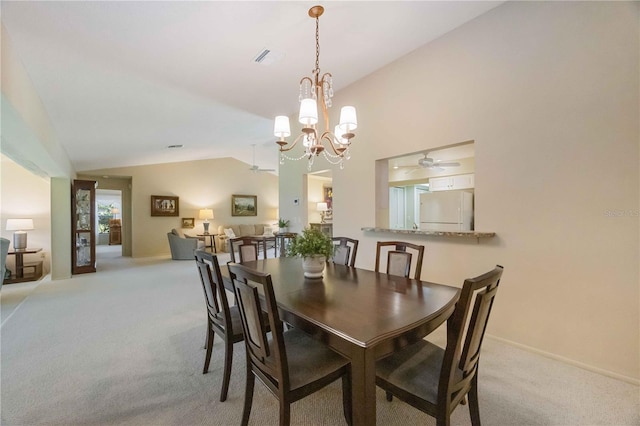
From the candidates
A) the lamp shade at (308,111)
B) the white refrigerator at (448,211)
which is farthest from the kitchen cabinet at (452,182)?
the lamp shade at (308,111)

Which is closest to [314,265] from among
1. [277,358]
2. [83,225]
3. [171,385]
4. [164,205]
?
[277,358]

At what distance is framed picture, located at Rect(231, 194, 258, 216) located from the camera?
9.96 metres

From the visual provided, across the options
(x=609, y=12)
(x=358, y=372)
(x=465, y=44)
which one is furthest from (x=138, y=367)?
(x=609, y=12)

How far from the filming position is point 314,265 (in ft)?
6.82

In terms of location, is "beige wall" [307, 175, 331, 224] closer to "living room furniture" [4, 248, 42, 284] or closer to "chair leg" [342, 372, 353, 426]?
"living room furniture" [4, 248, 42, 284]

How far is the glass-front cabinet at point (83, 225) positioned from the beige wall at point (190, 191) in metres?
2.19

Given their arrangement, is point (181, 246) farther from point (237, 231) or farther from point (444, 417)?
point (444, 417)

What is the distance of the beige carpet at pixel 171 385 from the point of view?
1694 millimetres

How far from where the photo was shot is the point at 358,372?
3.74ft

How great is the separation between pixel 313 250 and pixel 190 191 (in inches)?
323

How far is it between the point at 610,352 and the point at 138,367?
3678 millimetres

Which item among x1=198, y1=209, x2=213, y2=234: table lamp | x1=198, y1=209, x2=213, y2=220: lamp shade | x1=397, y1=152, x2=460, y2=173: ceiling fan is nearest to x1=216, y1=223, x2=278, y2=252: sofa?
x1=198, y1=209, x2=213, y2=234: table lamp

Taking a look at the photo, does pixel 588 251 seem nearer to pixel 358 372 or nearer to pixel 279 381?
pixel 358 372

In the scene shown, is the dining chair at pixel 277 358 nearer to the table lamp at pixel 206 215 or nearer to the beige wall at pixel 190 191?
the table lamp at pixel 206 215
